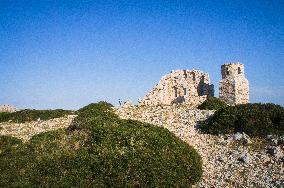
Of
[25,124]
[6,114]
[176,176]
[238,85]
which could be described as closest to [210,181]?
[176,176]

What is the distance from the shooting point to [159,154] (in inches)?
587

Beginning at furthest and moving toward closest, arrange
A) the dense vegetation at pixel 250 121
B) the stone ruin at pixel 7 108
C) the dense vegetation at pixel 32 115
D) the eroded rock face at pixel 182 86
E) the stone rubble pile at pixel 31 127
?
1. the eroded rock face at pixel 182 86
2. the stone ruin at pixel 7 108
3. the dense vegetation at pixel 32 115
4. the stone rubble pile at pixel 31 127
5. the dense vegetation at pixel 250 121

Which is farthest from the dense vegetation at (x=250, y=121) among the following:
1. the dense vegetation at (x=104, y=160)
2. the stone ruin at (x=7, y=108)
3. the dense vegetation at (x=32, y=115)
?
the stone ruin at (x=7, y=108)

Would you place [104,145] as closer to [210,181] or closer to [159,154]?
[159,154]

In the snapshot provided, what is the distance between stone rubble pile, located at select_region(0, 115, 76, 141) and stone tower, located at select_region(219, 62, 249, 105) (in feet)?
74.5

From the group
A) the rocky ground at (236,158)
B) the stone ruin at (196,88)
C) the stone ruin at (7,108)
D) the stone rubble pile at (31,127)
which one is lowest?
the rocky ground at (236,158)

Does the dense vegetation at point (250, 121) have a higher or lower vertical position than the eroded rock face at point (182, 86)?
lower

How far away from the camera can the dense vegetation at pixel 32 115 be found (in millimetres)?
30234

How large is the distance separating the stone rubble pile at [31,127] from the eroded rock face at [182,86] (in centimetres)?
2058

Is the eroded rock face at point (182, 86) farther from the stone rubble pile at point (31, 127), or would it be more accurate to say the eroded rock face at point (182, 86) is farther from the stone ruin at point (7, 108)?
the stone rubble pile at point (31, 127)

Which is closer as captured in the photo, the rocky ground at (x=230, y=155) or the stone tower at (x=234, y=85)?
the rocky ground at (x=230, y=155)

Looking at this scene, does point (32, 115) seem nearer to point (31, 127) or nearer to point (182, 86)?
point (31, 127)

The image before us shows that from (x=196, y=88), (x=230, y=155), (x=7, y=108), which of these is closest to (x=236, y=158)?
(x=230, y=155)

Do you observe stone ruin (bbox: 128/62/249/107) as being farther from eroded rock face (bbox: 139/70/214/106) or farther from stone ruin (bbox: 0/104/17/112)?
stone ruin (bbox: 0/104/17/112)
